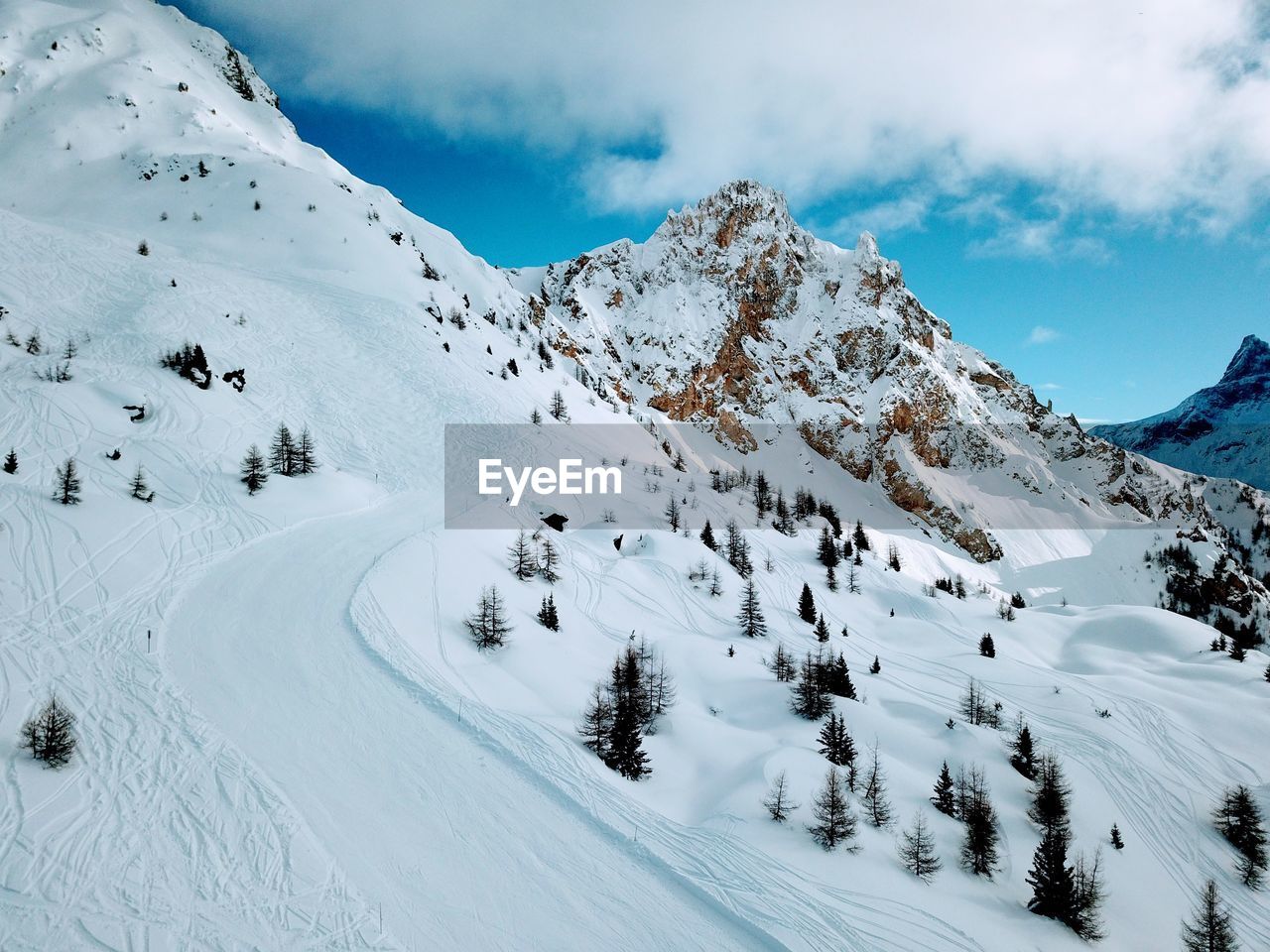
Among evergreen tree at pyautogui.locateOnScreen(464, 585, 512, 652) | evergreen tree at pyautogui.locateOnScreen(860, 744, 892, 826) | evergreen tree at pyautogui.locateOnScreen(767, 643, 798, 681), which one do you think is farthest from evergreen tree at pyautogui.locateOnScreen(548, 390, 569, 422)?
evergreen tree at pyautogui.locateOnScreen(860, 744, 892, 826)

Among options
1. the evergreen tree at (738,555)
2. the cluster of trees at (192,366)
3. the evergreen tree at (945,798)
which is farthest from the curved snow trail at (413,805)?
the evergreen tree at (738,555)

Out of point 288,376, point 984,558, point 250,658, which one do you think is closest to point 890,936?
point 250,658

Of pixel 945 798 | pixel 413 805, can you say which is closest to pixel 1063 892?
pixel 945 798

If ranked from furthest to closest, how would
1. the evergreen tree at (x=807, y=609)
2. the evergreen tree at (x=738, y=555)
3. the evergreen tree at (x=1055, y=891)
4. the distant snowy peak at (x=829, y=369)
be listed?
the distant snowy peak at (x=829, y=369)
the evergreen tree at (x=738, y=555)
the evergreen tree at (x=807, y=609)
the evergreen tree at (x=1055, y=891)

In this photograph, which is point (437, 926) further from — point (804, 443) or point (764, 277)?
point (764, 277)

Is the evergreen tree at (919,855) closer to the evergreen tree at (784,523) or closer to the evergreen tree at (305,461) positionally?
the evergreen tree at (305,461)

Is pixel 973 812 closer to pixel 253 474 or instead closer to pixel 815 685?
pixel 815 685

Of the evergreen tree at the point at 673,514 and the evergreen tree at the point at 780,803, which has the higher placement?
the evergreen tree at the point at 673,514
